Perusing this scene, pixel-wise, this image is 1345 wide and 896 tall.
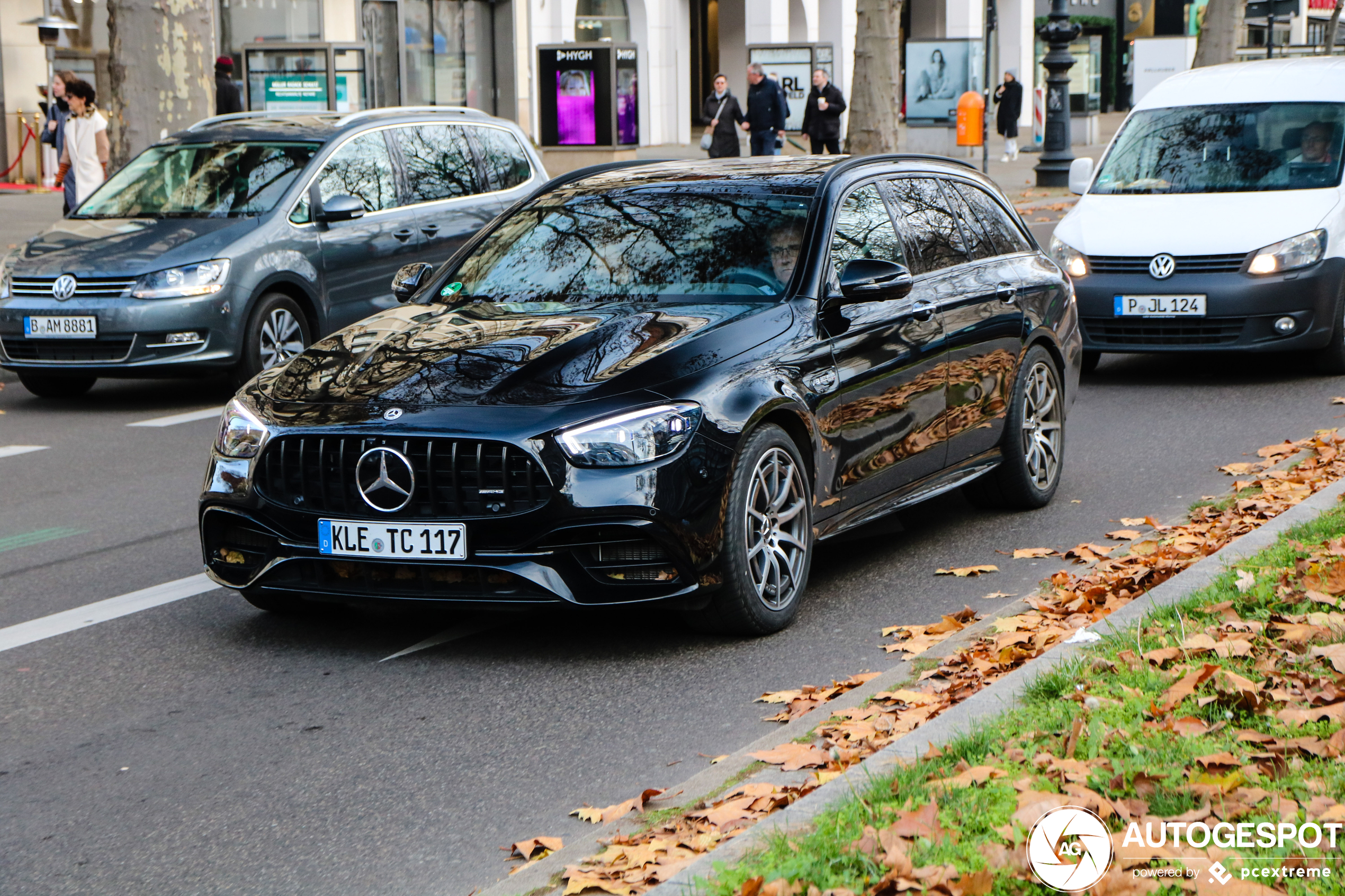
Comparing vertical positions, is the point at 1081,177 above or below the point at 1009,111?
below

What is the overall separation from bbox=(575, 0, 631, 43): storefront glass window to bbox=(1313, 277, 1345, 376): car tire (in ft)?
110

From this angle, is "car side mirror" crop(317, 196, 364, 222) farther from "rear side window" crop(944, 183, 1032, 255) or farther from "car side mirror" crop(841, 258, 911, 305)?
"car side mirror" crop(841, 258, 911, 305)

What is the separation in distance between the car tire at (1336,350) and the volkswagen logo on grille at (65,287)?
27.1 ft

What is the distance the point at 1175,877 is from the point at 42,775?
300 centimetres

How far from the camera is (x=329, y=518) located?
5.66m

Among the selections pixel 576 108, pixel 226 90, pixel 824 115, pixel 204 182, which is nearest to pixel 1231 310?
pixel 204 182

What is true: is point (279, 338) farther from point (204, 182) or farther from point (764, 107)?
point (764, 107)

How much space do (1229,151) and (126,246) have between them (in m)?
7.70

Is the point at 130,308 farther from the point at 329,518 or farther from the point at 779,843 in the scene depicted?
the point at 779,843

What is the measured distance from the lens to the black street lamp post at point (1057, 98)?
29453 mm

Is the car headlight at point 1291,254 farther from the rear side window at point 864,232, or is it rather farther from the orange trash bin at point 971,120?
the orange trash bin at point 971,120

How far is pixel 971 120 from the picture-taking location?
32.8 meters

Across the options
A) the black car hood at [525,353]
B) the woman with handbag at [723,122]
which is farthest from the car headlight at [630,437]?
the woman with handbag at [723,122]

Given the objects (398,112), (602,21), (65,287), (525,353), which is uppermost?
(602,21)
